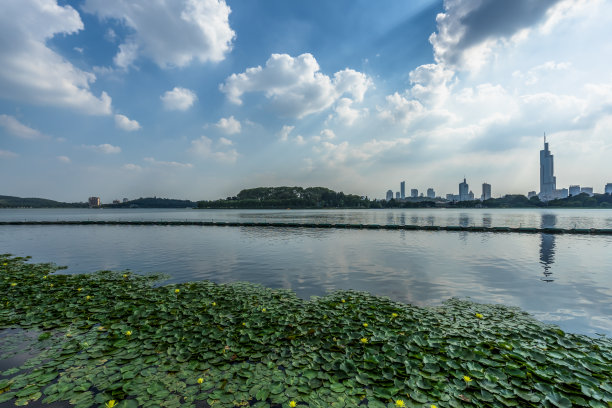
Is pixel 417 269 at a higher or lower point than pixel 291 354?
lower

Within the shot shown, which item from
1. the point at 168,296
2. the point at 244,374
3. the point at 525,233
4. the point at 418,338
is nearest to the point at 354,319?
the point at 418,338

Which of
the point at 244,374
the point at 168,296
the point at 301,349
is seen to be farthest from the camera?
the point at 168,296

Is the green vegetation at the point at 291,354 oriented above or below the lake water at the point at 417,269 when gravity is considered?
above

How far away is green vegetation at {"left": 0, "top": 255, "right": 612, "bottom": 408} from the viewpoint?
160 inches

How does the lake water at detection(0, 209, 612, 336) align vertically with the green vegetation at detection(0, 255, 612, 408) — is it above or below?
below

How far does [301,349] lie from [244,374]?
1.35m

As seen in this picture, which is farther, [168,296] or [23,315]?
[168,296]

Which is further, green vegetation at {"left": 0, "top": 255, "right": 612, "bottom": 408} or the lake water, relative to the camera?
the lake water

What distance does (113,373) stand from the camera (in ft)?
15.2

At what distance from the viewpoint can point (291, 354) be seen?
5.35 metres

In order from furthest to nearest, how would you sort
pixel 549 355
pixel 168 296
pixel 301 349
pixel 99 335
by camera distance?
pixel 168 296 → pixel 99 335 → pixel 301 349 → pixel 549 355

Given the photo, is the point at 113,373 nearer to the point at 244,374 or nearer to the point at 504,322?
the point at 244,374

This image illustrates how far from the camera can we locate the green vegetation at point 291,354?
4.05 meters

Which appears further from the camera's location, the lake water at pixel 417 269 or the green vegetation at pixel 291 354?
the lake water at pixel 417 269
